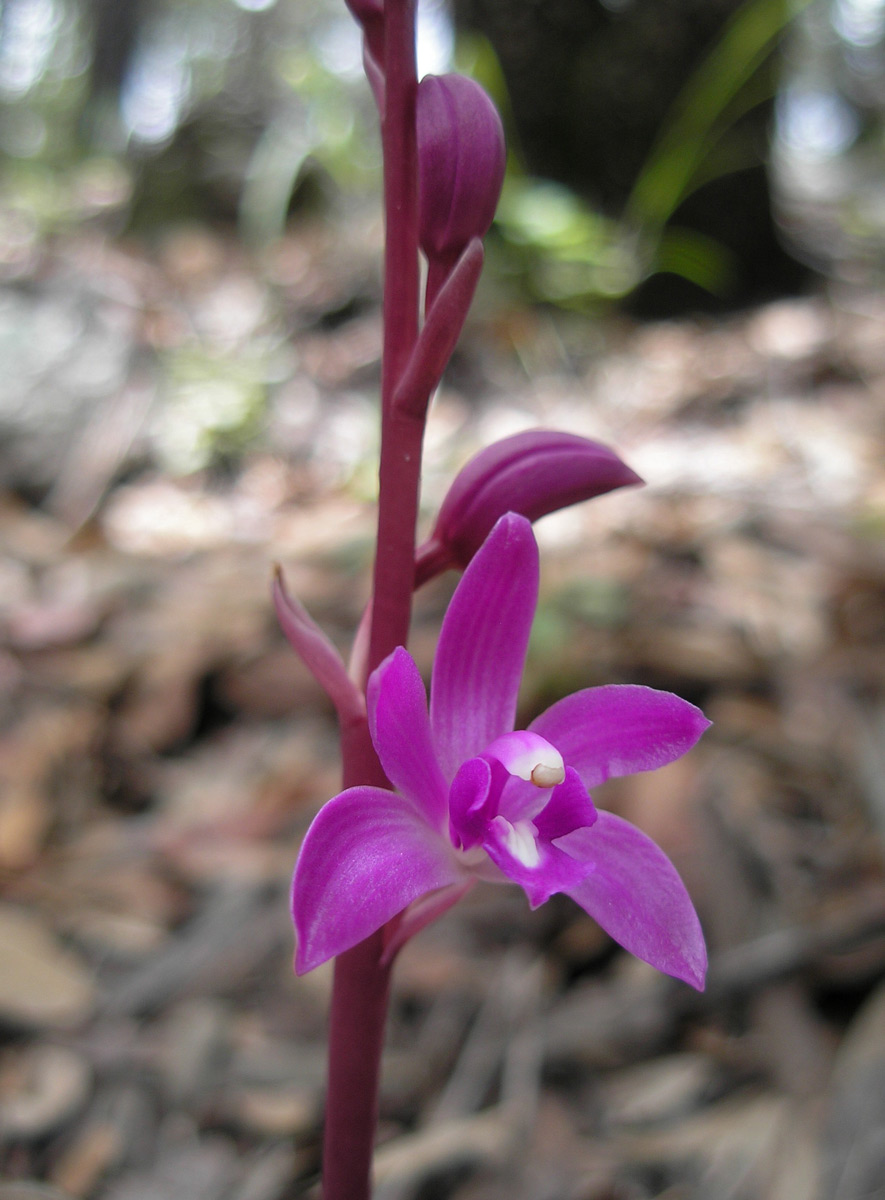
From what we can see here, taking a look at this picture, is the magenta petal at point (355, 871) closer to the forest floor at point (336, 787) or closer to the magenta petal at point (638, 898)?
the magenta petal at point (638, 898)

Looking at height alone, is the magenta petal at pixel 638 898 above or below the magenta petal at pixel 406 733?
below

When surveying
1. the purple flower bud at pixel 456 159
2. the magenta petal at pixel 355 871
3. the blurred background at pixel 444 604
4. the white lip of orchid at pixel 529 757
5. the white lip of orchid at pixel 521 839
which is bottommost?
the blurred background at pixel 444 604

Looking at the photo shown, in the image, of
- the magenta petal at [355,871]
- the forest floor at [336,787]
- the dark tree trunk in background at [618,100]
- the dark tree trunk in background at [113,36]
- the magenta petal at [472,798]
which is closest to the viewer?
the magenta petal at [355,871]

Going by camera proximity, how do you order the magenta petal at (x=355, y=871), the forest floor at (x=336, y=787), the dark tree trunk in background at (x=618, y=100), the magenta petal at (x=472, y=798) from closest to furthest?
the magenta petal at (x=355, y=871)
the magenta petal at (x=472, y=798)
the forest floor at (x=336, y=787)
the dark tree trunk in background at (x=618, y=100)

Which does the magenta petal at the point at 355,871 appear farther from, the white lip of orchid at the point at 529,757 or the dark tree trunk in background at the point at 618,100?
the dark tree trunk in background at the point at 618,100

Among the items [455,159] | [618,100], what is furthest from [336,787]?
[618,100]

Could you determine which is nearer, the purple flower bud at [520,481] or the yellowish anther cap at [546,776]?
the yellowish anther cap at [546,776]

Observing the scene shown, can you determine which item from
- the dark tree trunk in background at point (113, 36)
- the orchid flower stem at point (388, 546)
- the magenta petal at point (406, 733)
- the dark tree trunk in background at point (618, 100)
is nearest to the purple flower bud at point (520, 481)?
the orchid flower stem at point (388, 546)
